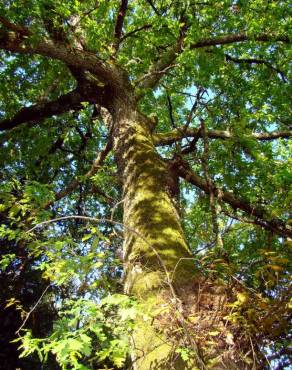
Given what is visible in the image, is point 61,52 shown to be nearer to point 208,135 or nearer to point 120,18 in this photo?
point 120,18

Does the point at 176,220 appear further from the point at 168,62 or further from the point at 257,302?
the point at 168,62

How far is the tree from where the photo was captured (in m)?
2.62

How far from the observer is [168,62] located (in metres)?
7.50

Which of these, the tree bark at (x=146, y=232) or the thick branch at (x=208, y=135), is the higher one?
the thick branch at (x=208, y=135)

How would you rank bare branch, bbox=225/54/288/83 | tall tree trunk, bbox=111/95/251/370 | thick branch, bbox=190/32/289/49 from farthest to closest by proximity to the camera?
bare branch, bbox=225/54/288/83 < thick branch, bbox=190/32/289/49 < tall tree trunk, bbox=111/95/251/370

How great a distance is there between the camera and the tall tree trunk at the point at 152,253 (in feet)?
8.41

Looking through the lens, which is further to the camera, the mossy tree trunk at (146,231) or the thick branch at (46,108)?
the thick branch at (46,108)

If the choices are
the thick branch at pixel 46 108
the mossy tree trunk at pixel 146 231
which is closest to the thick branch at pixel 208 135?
the mossy tree trunk at pixel 146 231

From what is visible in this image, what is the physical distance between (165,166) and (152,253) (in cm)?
163

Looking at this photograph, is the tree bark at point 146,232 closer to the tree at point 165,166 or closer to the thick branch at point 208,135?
the tree at point 165,166

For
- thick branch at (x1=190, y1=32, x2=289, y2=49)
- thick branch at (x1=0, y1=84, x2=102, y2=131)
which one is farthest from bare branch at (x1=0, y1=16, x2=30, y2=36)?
thick branch at (x1=190, y1=32, x2=289, y2=49)

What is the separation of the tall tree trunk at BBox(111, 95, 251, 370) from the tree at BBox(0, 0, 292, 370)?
0.01m

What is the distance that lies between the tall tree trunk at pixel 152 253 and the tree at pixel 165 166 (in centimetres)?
1

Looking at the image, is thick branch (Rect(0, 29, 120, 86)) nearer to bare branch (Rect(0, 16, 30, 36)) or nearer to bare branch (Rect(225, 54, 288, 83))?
bare branch (Rect(0, 16, 30, 36))
